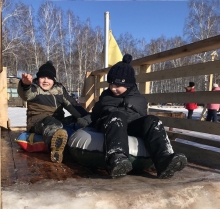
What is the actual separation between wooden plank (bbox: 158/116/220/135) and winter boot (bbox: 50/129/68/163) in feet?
3.97

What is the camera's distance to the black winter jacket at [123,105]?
83.1 inches

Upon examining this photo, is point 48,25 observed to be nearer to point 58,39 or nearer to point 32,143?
point 58,39

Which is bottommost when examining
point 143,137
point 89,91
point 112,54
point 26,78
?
point 143,137

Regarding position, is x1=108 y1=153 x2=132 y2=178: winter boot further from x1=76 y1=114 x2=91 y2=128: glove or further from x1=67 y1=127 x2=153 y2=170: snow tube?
x1=76 y1=114 x2=91 y2=128: glove

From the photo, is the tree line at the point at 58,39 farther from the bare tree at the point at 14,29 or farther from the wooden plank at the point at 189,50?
the wooden plank at the point at 189,50

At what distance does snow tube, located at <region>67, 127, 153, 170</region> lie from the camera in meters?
1.80

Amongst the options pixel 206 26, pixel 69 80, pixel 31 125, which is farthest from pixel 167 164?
pixel 69 80

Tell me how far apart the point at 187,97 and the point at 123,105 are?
2.70 feet

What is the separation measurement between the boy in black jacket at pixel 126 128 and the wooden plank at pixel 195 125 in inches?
22.7

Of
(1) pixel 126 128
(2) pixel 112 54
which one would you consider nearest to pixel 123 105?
(1) pixel 126 128

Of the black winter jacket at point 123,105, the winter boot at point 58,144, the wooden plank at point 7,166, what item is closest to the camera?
the wooden plank at point 7,166

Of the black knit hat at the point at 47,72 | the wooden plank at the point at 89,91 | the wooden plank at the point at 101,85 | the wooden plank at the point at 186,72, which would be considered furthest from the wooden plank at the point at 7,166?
the wooden plank at the point at 89,91

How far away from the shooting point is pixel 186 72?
2.78m

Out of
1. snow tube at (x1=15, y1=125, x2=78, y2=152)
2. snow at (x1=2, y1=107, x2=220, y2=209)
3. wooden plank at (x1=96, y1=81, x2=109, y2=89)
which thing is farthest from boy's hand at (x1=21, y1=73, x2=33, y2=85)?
wooden plank at (x1=96, y1=81, x2=109, y2=89)
